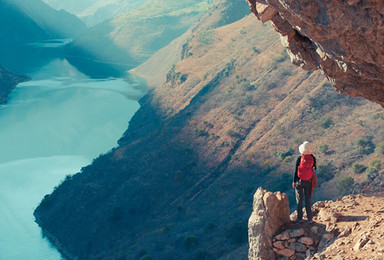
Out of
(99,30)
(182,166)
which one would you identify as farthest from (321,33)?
(99,30)

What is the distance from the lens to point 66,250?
4062 cm

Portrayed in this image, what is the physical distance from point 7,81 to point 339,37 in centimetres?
11223

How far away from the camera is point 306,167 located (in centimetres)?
1162

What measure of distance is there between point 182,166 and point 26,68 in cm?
10487

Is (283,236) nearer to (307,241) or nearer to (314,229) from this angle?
(307,241)

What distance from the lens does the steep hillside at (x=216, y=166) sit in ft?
99.9

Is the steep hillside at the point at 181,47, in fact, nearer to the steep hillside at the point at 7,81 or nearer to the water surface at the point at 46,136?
the water surface at the point at 46,136

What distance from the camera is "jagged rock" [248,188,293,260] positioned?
11.7 metres

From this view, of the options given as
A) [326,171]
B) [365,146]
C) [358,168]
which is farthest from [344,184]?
[365,146]

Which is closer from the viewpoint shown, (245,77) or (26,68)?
(245,77)

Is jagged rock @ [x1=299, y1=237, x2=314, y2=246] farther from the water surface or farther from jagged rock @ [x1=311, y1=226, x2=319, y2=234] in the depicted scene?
the water surface

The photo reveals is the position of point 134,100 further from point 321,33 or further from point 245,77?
point 321,33

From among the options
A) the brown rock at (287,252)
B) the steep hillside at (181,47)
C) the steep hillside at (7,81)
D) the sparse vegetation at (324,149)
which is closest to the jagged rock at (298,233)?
the brown rock at (287,252)

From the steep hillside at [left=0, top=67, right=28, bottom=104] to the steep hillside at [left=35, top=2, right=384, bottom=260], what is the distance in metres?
58.0
